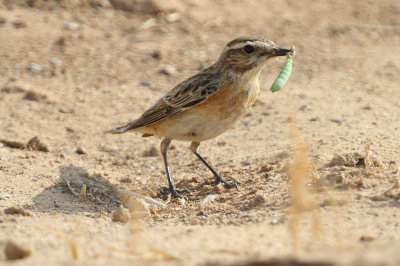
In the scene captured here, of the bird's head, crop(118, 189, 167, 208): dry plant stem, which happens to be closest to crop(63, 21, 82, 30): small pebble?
the bird's head

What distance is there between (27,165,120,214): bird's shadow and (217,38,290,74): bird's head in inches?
93.0

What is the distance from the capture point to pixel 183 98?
891cm

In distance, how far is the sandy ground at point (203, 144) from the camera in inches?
223

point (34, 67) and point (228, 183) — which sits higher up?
point (228, 183)

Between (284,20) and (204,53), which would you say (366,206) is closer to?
(204,53)

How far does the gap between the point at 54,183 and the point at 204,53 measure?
606 centimetres

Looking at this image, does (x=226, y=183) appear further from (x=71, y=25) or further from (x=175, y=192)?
(x=71, y=25)

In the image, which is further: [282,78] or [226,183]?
[226,183]

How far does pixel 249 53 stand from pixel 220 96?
73cm

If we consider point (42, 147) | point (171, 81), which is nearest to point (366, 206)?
point (42, 147)

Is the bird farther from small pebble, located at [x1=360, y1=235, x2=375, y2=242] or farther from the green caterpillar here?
small pebble, located at [x1=360, y1=235, x2=375, y2=242]

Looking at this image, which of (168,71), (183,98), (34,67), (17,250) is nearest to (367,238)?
(17,250)

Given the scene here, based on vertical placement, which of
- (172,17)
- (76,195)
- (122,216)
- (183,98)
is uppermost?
(172,17)

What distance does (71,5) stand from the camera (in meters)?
14.8
